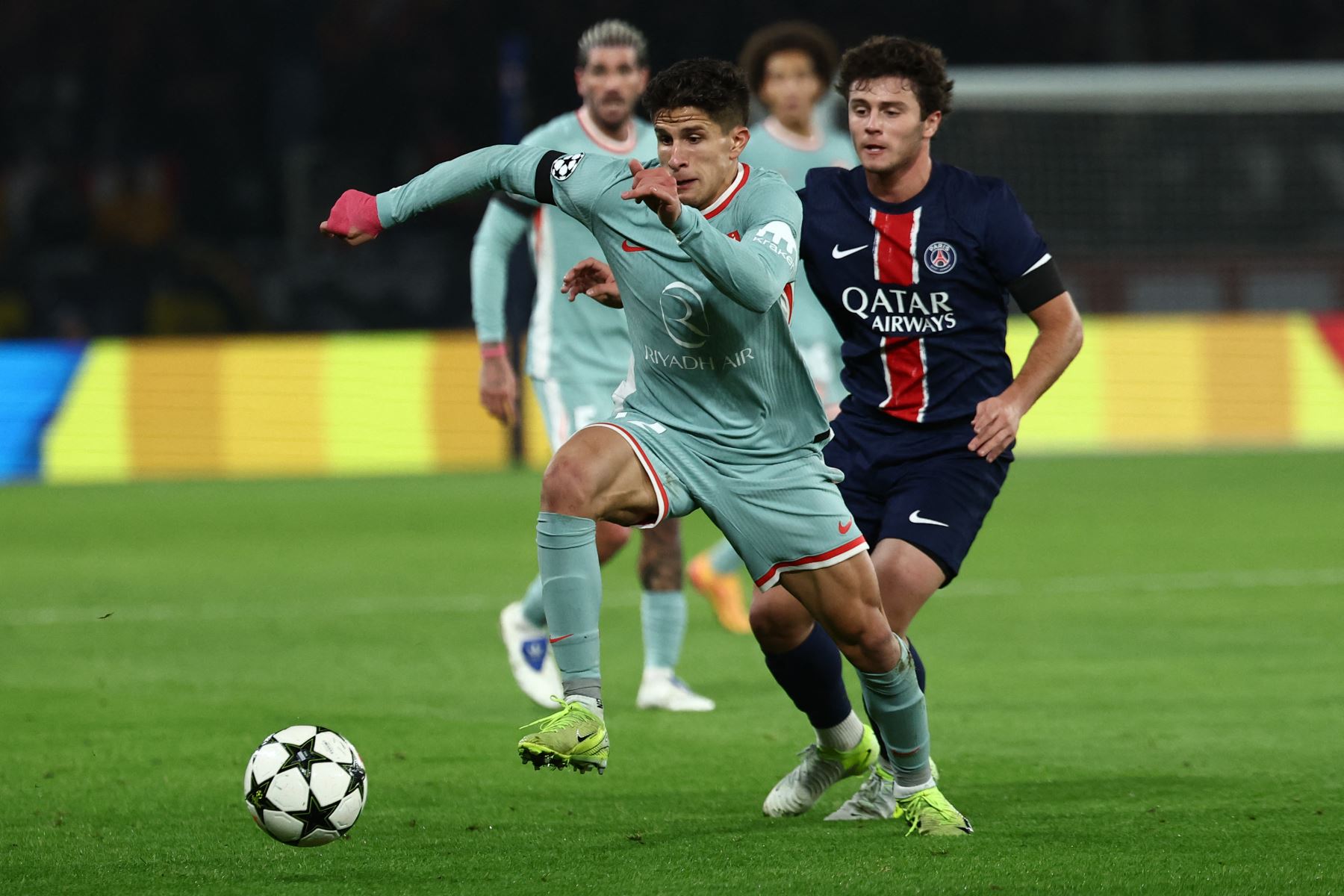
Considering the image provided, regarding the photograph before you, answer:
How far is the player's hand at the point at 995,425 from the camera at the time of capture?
5.23 meters

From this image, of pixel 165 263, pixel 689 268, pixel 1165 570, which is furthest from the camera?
pixel 165 263

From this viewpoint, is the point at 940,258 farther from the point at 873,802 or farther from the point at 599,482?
the point at 873,802

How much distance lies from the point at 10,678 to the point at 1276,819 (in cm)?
493

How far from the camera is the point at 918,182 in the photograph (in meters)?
5.44

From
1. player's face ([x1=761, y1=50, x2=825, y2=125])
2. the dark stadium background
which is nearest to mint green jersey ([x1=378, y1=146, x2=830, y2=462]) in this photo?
player's face ([x1=761, y1=50, x2=825, y2=125])

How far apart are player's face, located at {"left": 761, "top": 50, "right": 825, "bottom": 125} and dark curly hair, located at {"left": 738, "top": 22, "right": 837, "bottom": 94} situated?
0.7 inches

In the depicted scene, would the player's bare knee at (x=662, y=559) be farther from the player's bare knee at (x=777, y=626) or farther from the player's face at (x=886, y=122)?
the player's face at (x=886, y=122)

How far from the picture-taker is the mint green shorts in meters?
4.83

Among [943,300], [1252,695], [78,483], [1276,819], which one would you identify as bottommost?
[78,483]

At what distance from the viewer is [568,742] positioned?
451 centimetres

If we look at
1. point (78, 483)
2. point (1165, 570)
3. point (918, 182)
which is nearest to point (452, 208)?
point (78, 483)

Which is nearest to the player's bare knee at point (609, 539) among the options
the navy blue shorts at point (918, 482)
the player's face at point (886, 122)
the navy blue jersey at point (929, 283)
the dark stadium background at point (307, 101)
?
the navy blue shorts at point (918, 482)

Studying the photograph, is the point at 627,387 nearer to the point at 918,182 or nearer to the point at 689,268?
the point at 689,268

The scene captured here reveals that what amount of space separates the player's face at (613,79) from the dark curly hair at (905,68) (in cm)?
189
